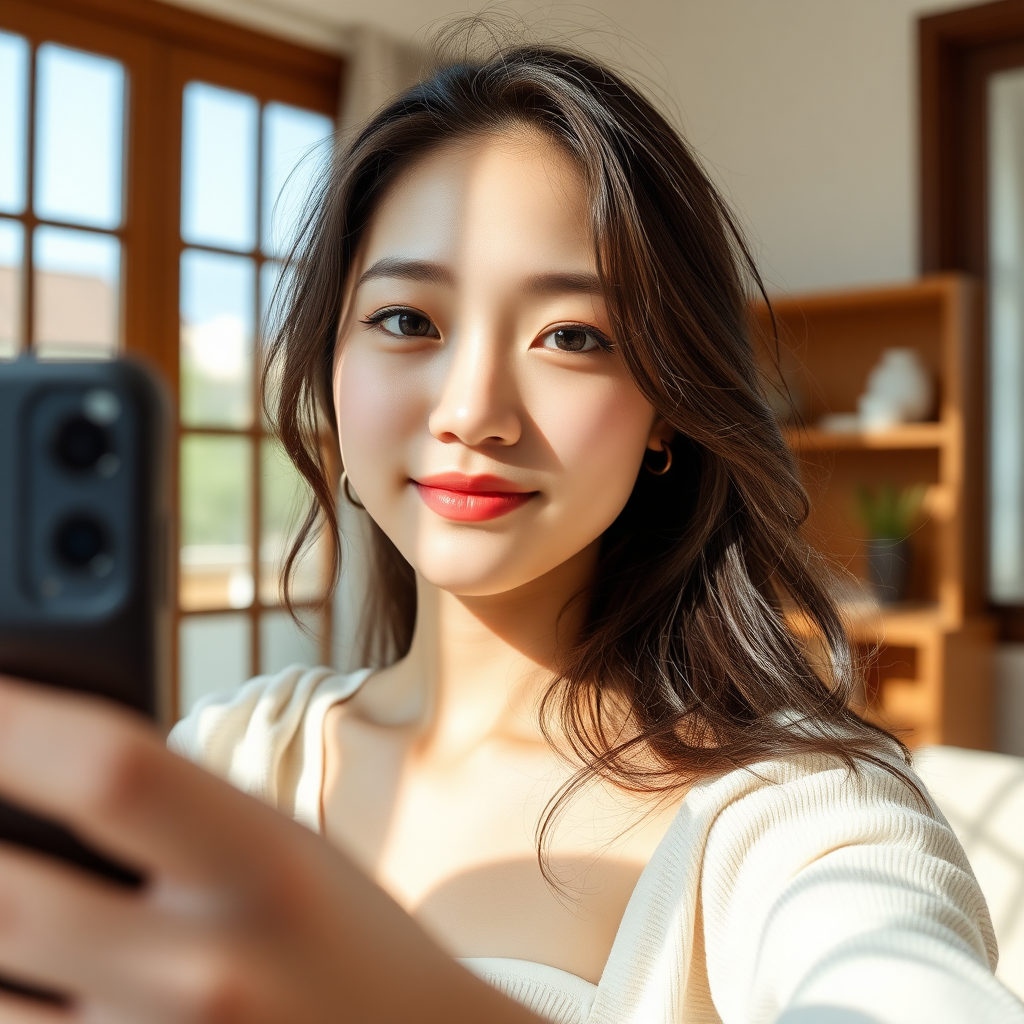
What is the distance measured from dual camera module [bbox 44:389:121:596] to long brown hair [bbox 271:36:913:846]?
58cm

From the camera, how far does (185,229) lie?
318 cm

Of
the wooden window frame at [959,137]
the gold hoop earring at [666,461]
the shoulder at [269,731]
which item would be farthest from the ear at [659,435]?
the wooden window frame at [959,137]

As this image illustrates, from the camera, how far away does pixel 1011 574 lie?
135 inches

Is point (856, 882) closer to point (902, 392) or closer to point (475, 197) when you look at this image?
point (475, 197)

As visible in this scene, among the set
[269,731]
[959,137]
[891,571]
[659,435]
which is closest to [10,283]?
[269,731]

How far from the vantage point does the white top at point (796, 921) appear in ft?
1.67

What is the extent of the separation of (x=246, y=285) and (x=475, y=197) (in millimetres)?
2615

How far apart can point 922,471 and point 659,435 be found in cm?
283

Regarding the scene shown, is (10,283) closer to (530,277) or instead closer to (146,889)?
(530,277)

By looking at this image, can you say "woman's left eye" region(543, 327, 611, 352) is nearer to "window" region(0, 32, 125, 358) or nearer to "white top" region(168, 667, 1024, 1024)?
"white top" region(168, 667, 1024, 1024)

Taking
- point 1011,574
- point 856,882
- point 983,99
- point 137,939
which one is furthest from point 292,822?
point 983,99

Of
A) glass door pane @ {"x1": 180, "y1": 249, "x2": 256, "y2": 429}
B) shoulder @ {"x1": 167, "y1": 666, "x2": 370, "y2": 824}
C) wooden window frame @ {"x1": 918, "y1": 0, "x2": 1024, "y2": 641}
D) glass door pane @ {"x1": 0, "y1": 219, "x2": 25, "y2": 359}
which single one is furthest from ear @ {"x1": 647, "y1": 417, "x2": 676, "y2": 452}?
wooden window frame @ {"x1": 918, "y1": 0, "x2": 1024, "y2": 641}

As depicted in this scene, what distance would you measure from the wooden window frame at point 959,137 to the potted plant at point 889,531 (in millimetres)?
330

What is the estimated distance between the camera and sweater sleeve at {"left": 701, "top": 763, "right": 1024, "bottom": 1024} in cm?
50
